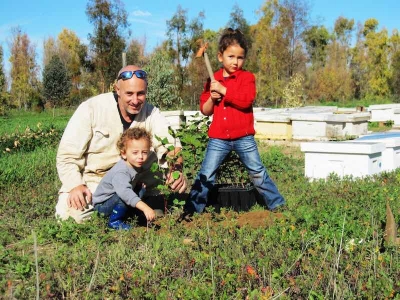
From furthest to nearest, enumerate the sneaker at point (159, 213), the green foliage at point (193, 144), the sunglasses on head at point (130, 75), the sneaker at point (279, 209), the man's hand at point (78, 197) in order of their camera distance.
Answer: the green foliage at point (193, 144) → the sneaker at point (279, 209) → the sneaker at point (159, 213) → the sunglasses on head at point (130, 75) → the man's hand at point (78, 197)

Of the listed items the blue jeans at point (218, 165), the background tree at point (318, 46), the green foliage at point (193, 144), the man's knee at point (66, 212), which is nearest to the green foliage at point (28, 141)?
the green foliage at point (193, 144)

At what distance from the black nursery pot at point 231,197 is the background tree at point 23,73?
106 ft

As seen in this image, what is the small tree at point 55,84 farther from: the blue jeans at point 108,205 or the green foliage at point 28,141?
the blue jeans at point 108,205

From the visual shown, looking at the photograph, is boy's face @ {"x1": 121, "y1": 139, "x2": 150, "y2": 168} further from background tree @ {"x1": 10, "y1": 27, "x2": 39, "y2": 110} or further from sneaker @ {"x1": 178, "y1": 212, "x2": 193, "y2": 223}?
background tree @ {"x1": 10, "y1": 27, "x2": 39, "y2": 110}

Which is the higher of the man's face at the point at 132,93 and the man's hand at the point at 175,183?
the man's face at the point at 132,93

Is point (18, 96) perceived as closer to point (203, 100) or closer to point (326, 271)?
point (203, 100)

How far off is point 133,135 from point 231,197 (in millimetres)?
1498

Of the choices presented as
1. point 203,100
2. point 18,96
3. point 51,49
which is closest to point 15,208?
point 203,100

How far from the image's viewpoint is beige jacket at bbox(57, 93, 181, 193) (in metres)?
5.15

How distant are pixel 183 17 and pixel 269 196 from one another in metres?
25.7

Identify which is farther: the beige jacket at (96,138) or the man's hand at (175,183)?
the beige jacket at (96,138)

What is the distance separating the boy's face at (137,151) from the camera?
192 inches

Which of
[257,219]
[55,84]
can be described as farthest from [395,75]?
[257,219]

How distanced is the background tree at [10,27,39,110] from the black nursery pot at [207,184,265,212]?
3233 centimetres
